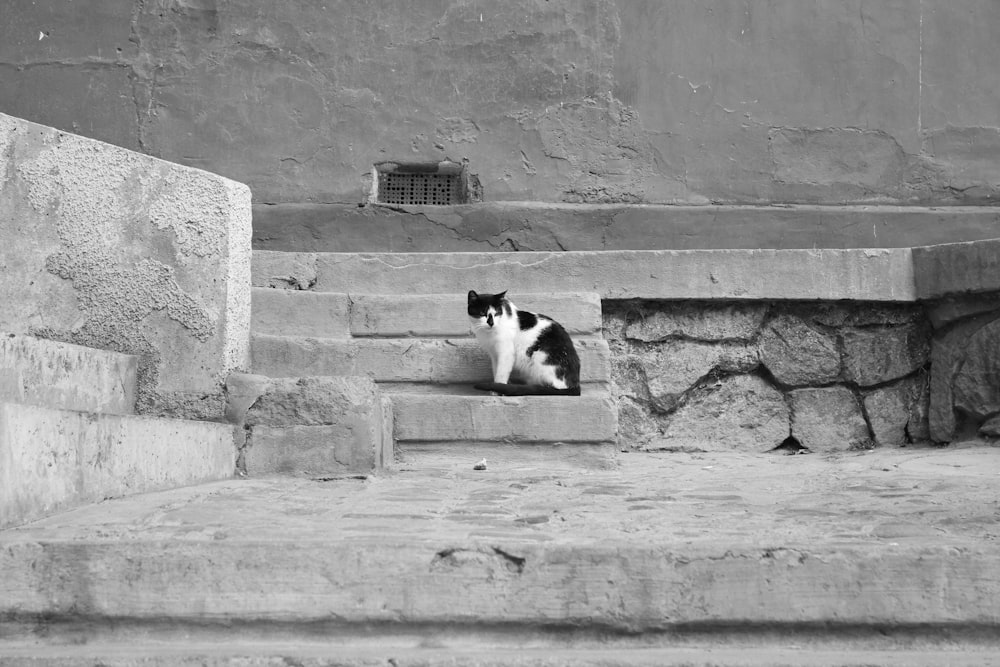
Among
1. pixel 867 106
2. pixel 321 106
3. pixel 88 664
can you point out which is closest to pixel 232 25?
pixel 321 106

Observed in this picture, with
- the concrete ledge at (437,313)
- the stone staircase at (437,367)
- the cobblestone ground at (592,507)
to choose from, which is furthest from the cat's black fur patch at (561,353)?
the cobblestone ground at (592,507)

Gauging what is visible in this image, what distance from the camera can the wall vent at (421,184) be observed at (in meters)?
5.60

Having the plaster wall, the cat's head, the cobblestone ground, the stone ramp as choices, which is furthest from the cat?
the stone ramp

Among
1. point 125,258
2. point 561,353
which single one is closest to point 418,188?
point 561,353

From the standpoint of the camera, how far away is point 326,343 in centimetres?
420

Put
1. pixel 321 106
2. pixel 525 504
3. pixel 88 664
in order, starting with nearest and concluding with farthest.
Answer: pixel 88 664, pixel 525 504, pixel 321 106

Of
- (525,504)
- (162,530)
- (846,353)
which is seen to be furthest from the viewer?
(846,353)

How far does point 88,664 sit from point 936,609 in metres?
1.80

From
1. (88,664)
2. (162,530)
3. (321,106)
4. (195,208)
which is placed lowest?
(88,664)

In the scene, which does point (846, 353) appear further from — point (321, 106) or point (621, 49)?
point (321, 106)

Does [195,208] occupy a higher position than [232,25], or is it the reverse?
[232,25]

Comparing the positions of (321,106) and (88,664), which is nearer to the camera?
(88,664)

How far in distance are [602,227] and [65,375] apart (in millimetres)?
3050

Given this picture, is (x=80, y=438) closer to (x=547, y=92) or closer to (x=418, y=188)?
(x=418, y=188)
